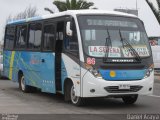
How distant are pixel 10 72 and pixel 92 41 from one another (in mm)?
7622

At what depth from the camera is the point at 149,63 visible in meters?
14.2

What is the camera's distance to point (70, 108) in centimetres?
1395

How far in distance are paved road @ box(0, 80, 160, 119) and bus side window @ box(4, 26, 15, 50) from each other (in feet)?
11.1

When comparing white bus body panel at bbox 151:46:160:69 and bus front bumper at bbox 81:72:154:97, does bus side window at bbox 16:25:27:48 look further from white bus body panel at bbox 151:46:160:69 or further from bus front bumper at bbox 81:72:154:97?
white bus body panel at bbox 151:46:160:69

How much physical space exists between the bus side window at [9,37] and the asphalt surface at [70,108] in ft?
12.1

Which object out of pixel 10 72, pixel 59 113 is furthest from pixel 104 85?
pixel 10 72

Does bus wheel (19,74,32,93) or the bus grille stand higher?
the bus grille

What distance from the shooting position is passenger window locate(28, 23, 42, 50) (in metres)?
17.1

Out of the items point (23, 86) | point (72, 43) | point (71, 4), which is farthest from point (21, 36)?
point (71, 4)

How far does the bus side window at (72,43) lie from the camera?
14.1 metres

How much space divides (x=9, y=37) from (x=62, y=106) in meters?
7.39

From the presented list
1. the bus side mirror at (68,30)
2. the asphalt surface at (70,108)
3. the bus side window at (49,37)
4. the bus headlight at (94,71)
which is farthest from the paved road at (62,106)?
the bus side mirror at (68,30)

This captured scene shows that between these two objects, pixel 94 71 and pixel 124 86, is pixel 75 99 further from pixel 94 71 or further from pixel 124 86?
pixel 124 86

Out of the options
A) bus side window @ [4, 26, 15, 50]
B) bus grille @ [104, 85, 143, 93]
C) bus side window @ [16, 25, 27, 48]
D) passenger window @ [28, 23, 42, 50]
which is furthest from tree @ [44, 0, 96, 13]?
bus grille @ [104, 85, 143, 93]
